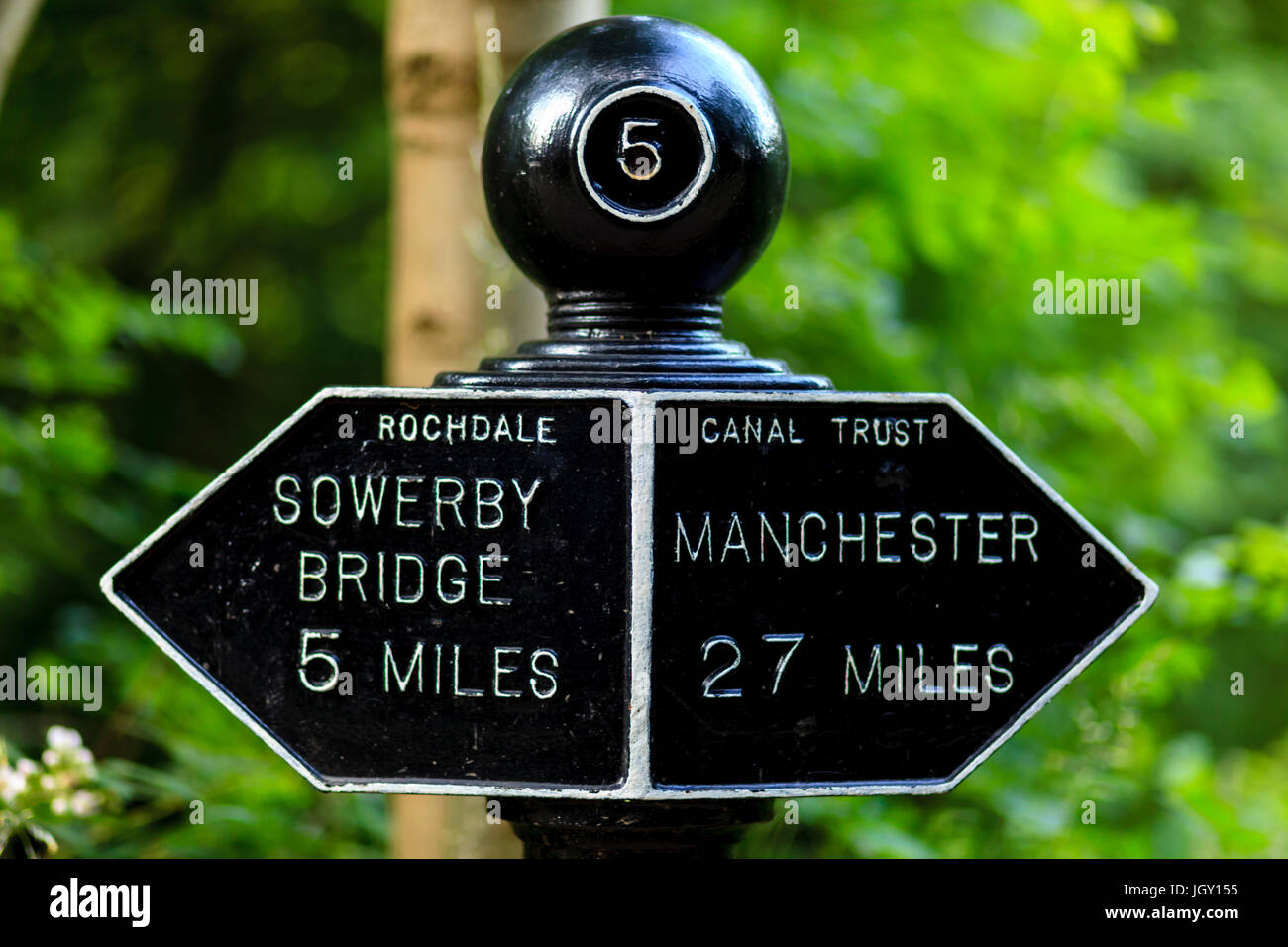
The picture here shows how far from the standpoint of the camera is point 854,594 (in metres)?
1.89

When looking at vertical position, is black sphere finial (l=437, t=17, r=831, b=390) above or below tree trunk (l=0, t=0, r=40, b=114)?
below

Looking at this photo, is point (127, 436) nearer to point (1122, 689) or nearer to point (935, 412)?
point (1122, 689)

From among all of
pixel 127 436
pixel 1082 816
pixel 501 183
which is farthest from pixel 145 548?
pixel 127 436

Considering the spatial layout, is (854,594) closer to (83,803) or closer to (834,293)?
(83,803)

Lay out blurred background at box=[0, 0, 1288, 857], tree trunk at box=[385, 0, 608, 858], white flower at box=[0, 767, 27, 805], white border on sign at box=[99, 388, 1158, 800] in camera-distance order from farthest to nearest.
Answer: blurred background at box=[0, 0, 1288, 857] → tree trunk at box=[385, 0, 608, 858] → white flower at box=[0, 767, 27, 805] → white border on sign at box=[99, 388, 1158, 800]

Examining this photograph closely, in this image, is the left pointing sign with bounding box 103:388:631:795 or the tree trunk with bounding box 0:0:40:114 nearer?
the left pointing sign with bounding box 103:388:631:795

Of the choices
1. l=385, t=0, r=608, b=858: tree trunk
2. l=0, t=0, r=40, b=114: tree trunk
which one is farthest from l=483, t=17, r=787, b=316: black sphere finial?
l=0, t=0, r=40, b=114: tree trunk

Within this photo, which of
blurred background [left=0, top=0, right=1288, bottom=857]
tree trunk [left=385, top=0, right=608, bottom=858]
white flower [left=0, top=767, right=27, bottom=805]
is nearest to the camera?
white flower [left=0, top=767, right=27, bottom=805]

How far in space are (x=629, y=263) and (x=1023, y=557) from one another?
665mm

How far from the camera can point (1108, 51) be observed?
3.92 metres

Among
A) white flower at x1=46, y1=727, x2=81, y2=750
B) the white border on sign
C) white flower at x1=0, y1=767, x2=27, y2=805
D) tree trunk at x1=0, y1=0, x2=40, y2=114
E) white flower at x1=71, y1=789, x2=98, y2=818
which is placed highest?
tree trunk at x1=0, y1=0, x2=40, y2=114

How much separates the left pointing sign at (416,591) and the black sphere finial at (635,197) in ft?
0.42

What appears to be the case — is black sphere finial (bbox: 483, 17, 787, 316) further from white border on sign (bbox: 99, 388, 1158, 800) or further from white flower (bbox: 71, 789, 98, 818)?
white flower (bbox: 71, 789, 98, 818)

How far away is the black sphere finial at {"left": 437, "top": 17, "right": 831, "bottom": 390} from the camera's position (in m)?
1.88
